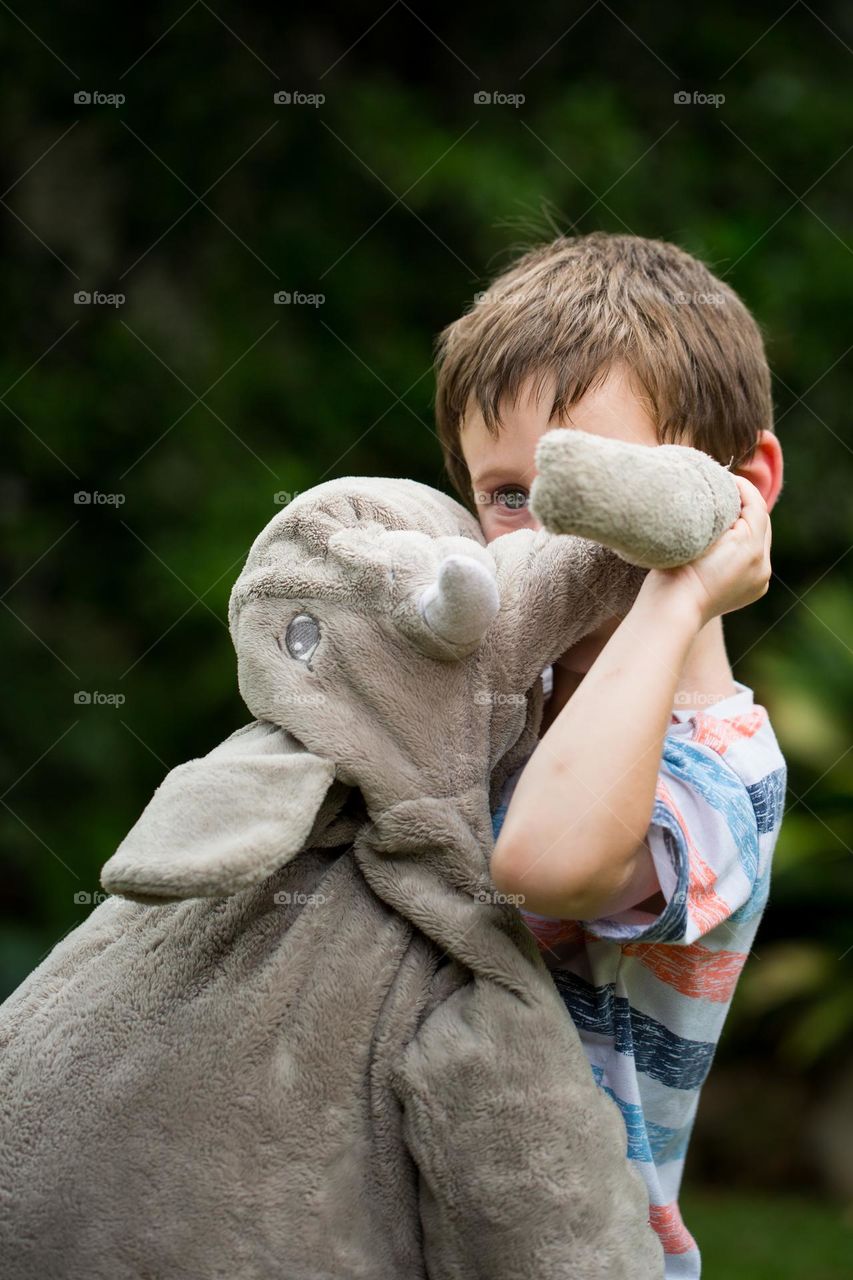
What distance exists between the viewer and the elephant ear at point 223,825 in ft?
3.60

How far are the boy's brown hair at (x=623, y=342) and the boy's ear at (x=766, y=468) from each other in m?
0.02

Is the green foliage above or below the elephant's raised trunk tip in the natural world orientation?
below

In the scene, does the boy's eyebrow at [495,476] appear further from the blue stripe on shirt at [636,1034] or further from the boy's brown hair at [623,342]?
the blue stripe on shirt at [636,1034]

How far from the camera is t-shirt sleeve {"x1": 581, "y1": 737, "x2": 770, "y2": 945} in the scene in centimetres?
129

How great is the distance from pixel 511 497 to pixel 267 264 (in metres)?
3.85

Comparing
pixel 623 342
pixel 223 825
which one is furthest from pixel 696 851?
pixel 623 342

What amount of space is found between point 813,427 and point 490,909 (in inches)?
184

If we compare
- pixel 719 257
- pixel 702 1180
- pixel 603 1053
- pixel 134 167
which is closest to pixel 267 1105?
pixel 603 1053

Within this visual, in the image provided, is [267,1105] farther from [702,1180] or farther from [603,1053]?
[702,1180]

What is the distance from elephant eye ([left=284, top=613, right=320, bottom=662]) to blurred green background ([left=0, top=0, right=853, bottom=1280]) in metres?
3.43

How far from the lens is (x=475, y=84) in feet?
18.1

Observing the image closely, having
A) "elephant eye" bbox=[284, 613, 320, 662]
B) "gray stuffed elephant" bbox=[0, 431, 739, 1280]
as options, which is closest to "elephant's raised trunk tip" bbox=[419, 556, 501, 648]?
"gray stuffed elephant" bbox=[0, 431, 739, 1280]

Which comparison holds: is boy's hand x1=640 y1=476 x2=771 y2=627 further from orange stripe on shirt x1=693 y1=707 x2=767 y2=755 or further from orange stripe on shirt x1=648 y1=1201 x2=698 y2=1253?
orange stripe on shirt x1=648 y1=1201 x2=698 y2=1253

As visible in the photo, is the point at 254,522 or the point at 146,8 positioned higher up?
the point at 146,8
